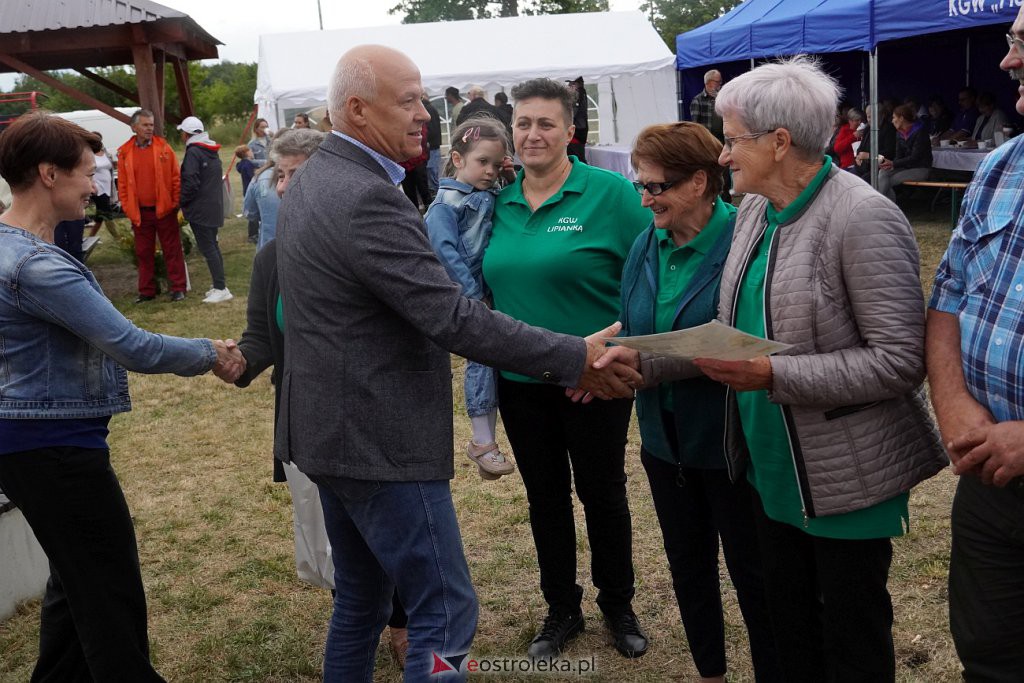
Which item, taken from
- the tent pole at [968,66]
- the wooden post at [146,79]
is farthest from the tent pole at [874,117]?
the wooden post at [146,79]

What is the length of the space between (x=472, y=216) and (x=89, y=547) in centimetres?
163

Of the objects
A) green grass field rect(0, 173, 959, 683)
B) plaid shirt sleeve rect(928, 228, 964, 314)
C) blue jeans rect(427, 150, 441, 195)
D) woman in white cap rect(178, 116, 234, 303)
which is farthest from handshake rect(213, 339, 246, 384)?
blue jeans rect(427, 150, 441, 195)

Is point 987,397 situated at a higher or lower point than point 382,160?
lower

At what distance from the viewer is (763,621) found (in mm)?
2885

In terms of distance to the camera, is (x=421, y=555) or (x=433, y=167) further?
(x=433, y=167)

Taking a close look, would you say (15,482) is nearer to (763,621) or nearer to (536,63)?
(763,621)

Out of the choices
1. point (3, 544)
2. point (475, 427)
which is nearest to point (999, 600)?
point (475, 427)

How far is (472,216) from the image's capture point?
346 centimetres

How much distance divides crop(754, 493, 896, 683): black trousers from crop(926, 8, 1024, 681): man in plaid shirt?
0.18 m

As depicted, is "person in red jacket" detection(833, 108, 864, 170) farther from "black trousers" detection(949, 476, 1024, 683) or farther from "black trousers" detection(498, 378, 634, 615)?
"black trousers" detection(949, 476, 1024, 683)

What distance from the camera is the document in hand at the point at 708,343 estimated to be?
7.18 feet

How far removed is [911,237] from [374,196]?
1.26 m

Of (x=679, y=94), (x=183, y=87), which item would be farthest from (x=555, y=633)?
(x=679, y=94)

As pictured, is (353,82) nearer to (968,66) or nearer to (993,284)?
(993,284)
